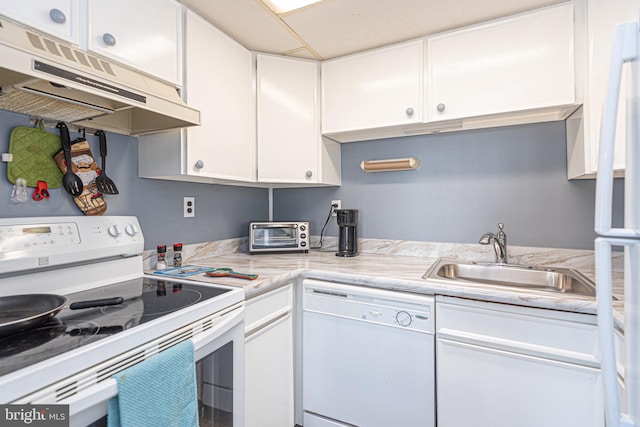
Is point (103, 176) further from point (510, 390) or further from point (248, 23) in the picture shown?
point (510, 390)

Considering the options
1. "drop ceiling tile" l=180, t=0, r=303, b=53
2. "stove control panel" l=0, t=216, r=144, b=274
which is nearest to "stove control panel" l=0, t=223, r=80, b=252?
"stove control panel" l=0, t=216, r=144, b=274

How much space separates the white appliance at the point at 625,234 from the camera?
592 mm

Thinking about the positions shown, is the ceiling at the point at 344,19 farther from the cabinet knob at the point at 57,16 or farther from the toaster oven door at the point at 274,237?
the toaster oven door at the point at 274,237

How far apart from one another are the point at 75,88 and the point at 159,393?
2.91 feet

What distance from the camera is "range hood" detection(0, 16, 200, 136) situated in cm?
81

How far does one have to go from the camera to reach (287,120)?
1911 mm

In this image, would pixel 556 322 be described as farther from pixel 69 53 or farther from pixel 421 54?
pixel 69 53

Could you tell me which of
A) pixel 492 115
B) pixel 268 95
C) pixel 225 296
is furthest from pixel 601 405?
pixel 268 95

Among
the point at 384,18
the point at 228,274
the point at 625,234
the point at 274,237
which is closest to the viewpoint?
the point at 625,234

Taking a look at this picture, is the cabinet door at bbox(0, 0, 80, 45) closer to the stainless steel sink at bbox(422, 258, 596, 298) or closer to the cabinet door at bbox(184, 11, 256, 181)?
the cabinet door at bbox(184, 11, 256, 181)

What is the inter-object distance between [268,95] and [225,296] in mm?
1262

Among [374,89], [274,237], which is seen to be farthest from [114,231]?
[374,89]

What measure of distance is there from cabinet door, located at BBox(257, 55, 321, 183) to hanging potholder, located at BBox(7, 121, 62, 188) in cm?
94

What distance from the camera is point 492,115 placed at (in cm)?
154
